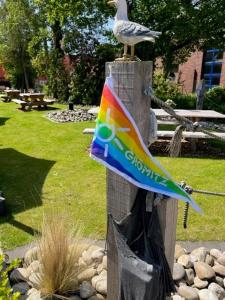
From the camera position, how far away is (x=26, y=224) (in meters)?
5.04

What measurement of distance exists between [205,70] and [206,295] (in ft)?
74.3

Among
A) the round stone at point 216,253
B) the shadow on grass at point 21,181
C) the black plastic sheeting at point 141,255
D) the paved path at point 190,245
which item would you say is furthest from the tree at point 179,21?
the black plastic sheeting at point 141,255

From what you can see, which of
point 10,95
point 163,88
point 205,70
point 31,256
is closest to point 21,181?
point 31,256

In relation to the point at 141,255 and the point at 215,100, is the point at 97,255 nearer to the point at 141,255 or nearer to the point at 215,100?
the point at 141,255

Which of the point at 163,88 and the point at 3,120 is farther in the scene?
the point at 163,88

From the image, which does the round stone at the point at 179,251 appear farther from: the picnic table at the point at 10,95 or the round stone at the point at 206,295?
the picnic table at the point at 10,95

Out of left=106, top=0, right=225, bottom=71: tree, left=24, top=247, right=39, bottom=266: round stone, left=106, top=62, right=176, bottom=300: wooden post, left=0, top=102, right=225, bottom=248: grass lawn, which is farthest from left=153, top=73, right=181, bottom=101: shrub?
left=106, top=62, right=176, bottom=300: wooden post

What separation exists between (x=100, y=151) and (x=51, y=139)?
9201 mm

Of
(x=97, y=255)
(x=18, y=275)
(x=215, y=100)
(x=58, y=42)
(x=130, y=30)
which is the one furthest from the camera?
(x=58, y=42)

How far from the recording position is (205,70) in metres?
24.1

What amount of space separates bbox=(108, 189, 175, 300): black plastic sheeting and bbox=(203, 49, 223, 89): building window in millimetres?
21878

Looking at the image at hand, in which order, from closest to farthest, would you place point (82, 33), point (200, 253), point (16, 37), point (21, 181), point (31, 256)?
point (31, 256), point (200, 253), point (21, 181), point (82, 33), point (16, 37)

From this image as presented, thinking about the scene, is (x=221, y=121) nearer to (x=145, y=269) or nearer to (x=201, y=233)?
(x=201, y=233)

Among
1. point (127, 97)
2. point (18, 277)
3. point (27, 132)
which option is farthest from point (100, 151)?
point (27, 132)
